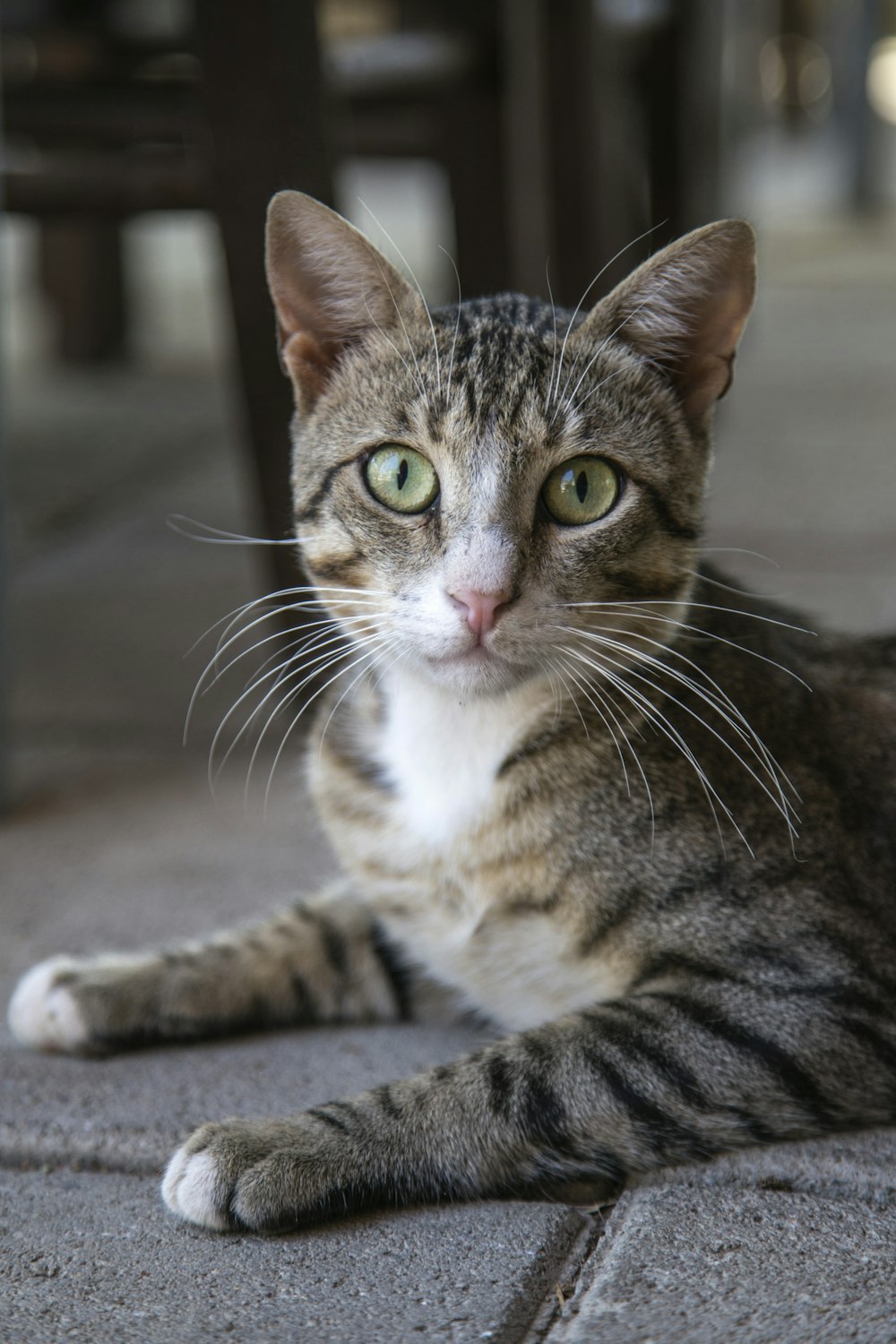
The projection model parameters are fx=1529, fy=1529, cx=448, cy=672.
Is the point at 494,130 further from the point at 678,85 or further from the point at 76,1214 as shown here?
the point at 76,1214

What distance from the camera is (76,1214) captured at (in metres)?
1.71

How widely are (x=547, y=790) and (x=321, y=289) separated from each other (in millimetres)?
733

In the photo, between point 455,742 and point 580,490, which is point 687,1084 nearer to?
point 455,742

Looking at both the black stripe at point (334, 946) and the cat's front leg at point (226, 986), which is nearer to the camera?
the cat's front leg at point (226, 986)

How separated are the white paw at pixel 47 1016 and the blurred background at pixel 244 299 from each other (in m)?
0.67

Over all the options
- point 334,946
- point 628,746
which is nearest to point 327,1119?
point 334,946

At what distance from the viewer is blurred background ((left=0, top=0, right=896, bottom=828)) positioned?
291cm

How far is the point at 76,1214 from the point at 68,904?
0.87m

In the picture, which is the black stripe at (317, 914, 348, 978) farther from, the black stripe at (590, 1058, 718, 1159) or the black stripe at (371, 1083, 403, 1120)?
the black stripe at (590, 1058, 718, 1159)

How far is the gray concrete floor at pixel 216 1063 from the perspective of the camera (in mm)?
1534

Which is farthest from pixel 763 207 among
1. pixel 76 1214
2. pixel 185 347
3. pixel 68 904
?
pixel 76 1214

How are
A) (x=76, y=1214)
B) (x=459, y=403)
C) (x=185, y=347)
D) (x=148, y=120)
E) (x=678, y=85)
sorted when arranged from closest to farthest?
(x=76, y=1214)
(x=459, y=403)
(x=148, y=120)
(x=678, y=85)
(x=185, y=347)

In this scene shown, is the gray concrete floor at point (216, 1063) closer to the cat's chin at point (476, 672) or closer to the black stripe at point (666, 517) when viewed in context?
the cat's chin at point (476, 672)

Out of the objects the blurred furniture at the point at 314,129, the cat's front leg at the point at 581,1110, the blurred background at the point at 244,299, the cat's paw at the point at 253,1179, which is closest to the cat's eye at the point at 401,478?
the blurred background at the point at 244,299
